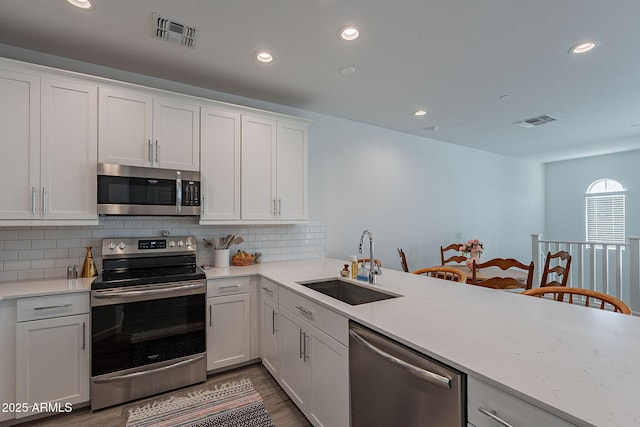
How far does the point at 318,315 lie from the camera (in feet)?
5.90

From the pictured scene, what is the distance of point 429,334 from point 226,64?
2.55m

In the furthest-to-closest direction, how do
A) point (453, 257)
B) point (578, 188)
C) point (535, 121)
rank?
point (578, 188) → point (453, 257) → point (535, 121)

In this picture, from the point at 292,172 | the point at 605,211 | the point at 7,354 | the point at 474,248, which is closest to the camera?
the point at 7,354

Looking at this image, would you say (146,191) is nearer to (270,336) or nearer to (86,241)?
(86,241)

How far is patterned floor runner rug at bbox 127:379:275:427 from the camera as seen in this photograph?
6.65ft

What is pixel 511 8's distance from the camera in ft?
6.15

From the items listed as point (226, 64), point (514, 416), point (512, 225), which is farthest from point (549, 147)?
point (514, 416)

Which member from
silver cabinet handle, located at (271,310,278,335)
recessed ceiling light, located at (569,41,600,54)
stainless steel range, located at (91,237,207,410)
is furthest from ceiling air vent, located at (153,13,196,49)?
recessed ceiling light, located at (569,41,600,54)

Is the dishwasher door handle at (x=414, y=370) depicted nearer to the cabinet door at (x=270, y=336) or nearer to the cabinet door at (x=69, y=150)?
the cabinet door at (x=270, y=336)

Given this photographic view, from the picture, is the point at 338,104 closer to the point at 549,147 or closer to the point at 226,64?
the point at 226,64

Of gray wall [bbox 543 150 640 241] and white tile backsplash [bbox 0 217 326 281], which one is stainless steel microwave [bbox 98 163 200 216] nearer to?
white tile backsplash [bbox 0 217 326 281]

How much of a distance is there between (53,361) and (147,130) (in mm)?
Answer: 1805

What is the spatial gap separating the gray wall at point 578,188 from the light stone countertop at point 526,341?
20.2ft

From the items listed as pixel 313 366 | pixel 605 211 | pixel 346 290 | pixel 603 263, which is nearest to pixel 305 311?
pixel 313 366
